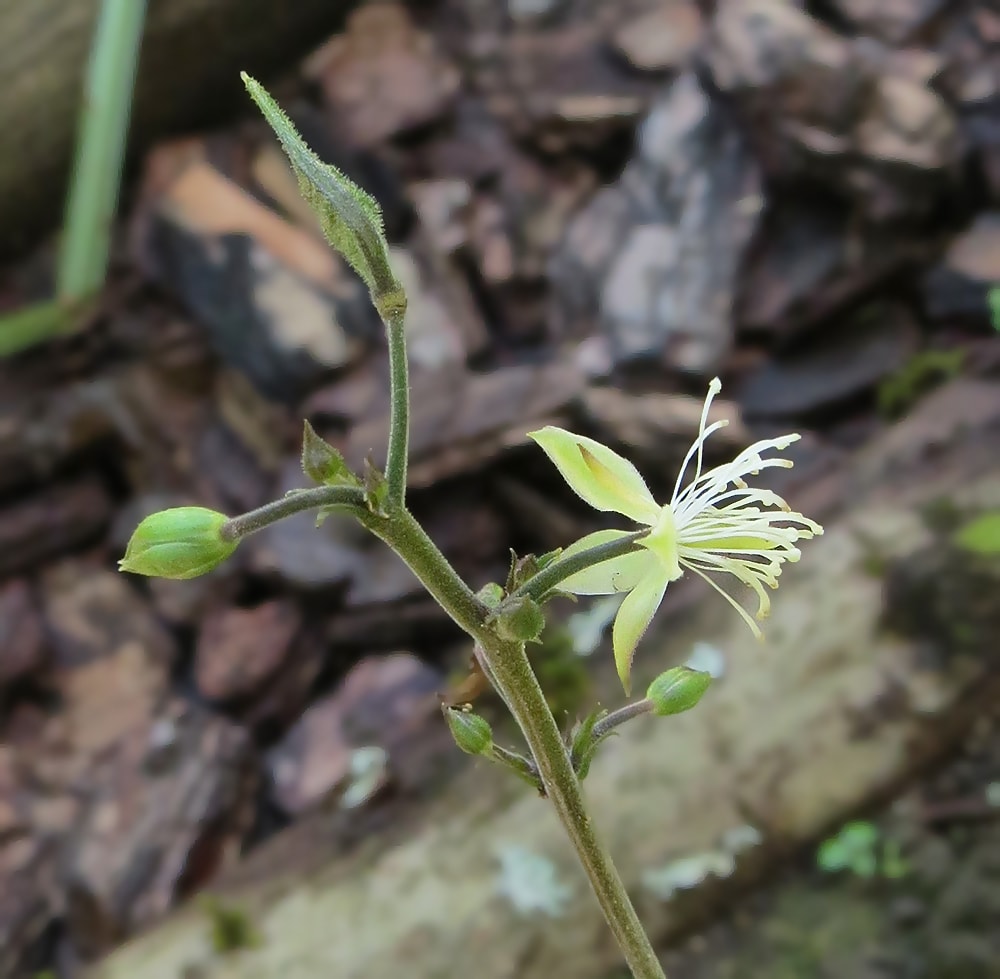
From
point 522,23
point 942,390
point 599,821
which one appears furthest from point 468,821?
point 522,23

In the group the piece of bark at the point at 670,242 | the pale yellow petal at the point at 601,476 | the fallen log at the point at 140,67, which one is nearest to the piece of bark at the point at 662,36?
the piece of bark at the point at 670,242

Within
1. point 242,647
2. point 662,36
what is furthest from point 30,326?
point 662,36

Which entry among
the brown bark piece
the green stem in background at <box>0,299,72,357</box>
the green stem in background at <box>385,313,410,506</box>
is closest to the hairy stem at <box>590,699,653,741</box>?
the green stem in background at <box>385,313,410,506</box>

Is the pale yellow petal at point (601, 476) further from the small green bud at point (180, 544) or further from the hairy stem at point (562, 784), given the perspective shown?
the small green bud at point (180, 544)

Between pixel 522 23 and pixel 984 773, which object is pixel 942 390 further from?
pixel 522 23

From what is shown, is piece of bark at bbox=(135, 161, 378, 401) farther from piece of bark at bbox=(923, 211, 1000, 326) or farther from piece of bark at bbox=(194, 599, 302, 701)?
piece of bark at bbox=(923, 211, 1000, 326)
